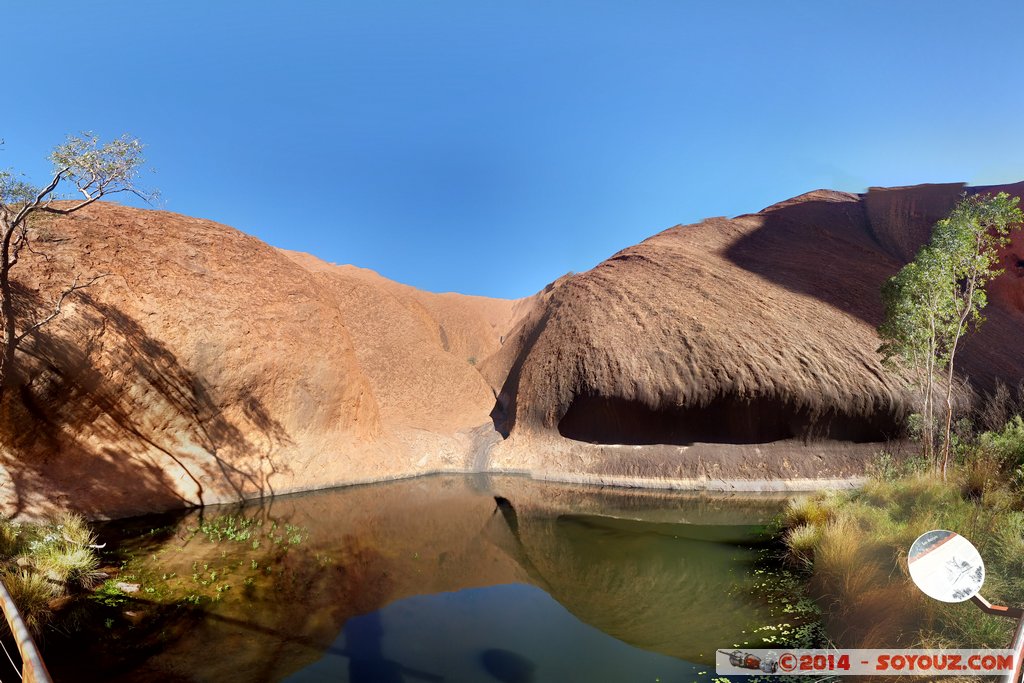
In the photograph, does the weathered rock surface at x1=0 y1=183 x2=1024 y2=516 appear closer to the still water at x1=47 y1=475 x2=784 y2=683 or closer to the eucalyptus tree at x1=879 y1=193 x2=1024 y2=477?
the still water at x1=47 y1=475 x2=784 y2=683

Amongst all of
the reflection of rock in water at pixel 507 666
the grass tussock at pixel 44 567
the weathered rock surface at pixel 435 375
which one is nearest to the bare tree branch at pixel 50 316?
the weathered rock surface at pixel 435 375

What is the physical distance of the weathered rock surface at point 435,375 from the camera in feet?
54.9

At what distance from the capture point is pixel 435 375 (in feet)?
116

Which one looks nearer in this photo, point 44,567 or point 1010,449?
point 44,567

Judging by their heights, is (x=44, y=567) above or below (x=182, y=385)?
below

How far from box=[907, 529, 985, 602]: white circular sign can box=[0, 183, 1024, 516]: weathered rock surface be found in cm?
1975

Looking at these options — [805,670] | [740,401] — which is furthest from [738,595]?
[740,401]

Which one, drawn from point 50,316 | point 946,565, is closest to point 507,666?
point 946,565

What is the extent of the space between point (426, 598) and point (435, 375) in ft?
86.9

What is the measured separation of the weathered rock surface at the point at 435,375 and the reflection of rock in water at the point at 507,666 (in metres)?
14.7

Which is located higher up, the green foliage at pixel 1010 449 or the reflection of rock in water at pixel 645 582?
the green foliage at pixel 1010 449

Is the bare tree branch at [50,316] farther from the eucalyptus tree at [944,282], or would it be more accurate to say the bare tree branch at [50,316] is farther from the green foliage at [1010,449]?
the eucalyptus tree at [944,282]

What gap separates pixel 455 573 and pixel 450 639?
313cm

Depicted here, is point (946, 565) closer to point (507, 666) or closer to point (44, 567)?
point (507, 666)
